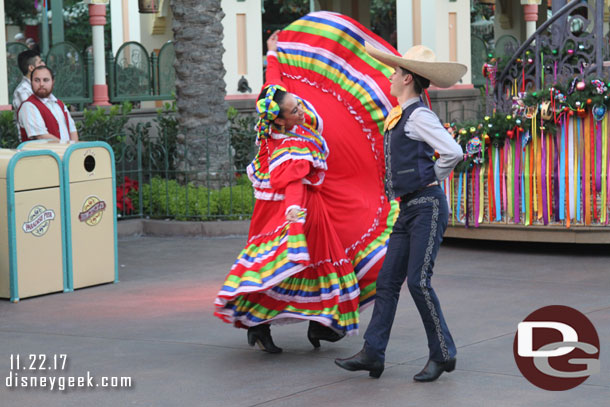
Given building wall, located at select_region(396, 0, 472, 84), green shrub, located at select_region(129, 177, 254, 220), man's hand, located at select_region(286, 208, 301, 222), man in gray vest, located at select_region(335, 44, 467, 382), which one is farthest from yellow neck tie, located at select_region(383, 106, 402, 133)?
building wall, located at select_region(396, 0, 472, 84)

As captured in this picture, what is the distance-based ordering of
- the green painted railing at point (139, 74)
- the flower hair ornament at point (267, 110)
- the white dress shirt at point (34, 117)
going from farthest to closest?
the green painted railing at point (139, 74)
the white dress shirt at point (34, 117)
the flower hair ornament at point (267, 110)

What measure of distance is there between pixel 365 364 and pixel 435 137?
1.25 meters

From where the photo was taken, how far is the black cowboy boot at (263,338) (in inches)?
252

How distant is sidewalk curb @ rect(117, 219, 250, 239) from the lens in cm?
1200

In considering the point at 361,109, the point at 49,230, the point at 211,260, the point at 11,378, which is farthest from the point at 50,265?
the point at 361,109

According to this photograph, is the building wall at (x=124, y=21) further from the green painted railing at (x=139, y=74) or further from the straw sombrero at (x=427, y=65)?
the straw sombrero at (x=427, y=65)

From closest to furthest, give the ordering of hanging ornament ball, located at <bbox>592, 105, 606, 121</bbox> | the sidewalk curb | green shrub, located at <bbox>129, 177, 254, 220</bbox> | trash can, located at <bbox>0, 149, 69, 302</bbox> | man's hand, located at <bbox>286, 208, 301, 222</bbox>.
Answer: man's hand, located at <bbox>286, 208, 301, 222</bbox> → trash can, located at <bbox>0, 149, 69, 302</bbox> → hanging ornament ball, located at <bbox>592, 105, 606, 121</bbox> → the sidewalk curb → green shrub, located at <bbox>129, 177, 254, 220</bbox>

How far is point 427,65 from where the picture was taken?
566 cm

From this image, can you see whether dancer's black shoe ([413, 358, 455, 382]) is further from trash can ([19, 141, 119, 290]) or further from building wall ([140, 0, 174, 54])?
building wall ([140, 0, 174, 54])

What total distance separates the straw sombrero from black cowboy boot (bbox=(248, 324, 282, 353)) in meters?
1.75

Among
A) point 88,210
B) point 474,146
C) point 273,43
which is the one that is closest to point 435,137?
point 273,43

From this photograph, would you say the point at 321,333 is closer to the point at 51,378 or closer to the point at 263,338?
the point at 263,338

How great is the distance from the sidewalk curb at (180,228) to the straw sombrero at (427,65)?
6292 millimetres

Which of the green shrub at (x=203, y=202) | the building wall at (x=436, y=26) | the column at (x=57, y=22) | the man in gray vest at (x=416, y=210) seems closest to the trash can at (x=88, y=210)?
the green shrub at (x=203, y=202)
